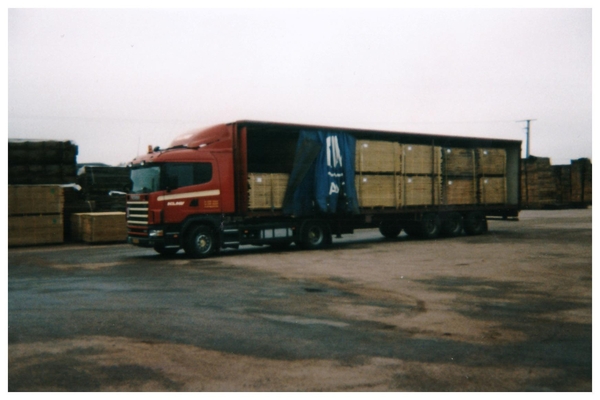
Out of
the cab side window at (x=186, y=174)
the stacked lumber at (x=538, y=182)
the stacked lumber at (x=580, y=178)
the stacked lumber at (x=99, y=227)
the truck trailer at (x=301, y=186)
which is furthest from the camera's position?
the stacked lumber at (x=580, y=178)

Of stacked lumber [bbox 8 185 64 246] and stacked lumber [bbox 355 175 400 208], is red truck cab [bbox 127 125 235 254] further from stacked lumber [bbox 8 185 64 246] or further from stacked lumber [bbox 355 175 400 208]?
stacked lumber [bbox 8 185 64 246]

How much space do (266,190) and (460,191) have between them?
864 centimetres

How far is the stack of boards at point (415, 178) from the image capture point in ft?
54.6

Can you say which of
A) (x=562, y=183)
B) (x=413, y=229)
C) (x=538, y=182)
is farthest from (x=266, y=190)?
(x=562, y=183)

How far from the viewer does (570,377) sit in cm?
520

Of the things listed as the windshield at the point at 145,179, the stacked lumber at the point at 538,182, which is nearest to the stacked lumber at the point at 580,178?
the stacked lumber at the point at 538,182

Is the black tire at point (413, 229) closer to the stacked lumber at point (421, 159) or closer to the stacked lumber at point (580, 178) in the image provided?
the stacked lumber at point (421, 159)

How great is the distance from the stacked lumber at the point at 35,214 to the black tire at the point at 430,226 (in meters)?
13.3

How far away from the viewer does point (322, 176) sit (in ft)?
55.9

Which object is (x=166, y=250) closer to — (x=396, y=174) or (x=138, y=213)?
(x=138, y=213)

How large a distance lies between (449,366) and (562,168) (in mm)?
37361

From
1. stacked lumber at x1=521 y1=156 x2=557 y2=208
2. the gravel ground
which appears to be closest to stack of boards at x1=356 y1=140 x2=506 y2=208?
the gravel ground

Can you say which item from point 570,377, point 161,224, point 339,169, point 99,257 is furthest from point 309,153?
point 570,377

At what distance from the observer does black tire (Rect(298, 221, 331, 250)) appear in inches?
680
